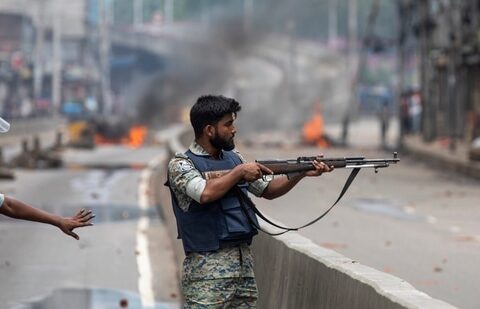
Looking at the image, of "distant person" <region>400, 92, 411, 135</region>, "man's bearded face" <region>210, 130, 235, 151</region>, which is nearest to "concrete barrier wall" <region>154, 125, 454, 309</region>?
"man's bearded face" <region>210, 130, 235, 151</region>

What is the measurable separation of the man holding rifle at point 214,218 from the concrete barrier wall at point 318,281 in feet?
1.96

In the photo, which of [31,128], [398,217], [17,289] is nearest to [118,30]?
[31,128]

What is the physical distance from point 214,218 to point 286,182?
0.41 metres

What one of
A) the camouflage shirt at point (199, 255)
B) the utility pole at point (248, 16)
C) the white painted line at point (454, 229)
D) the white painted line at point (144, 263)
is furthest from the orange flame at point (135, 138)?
the camouflage shirt at point (199, 255)

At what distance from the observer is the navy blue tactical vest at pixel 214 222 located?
297 inches

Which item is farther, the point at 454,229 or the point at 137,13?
the point at 137,13

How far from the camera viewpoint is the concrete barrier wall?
7.14 metres

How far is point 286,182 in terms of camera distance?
25.1ft

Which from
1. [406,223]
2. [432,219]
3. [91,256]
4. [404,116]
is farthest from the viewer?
[404,116]

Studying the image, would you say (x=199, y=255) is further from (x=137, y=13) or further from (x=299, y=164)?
(x=137, y=13)

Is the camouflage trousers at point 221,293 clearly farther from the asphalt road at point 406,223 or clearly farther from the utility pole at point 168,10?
the utility pole at point 168,10

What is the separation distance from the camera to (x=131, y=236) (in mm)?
21047

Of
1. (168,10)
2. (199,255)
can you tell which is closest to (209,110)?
(199,255)

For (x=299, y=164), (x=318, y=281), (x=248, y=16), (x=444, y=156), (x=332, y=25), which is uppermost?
(x=248, y=16)
